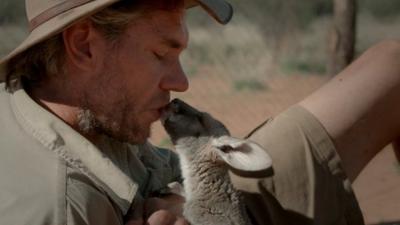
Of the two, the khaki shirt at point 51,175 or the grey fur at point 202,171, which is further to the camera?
the grey fur at point 202,171

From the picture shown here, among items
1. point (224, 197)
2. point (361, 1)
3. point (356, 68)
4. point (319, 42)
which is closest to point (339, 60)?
point (356, 68)

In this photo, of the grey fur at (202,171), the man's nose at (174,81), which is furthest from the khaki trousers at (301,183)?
the man's nose at (174,81)

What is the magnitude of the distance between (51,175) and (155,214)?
0.41 metres

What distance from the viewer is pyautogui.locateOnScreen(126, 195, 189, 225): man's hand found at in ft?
9.87

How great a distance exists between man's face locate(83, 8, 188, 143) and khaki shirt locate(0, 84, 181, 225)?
0.14 metres

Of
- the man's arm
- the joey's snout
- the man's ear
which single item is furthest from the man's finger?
the man's arm

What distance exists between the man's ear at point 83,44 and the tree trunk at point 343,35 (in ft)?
17.7

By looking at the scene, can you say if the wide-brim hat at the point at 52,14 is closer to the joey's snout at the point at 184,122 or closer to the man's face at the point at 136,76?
the man's face at the point at 136,76

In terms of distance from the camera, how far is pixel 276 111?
39.6ft

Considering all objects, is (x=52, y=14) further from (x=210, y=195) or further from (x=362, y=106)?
(x=362, y=106)

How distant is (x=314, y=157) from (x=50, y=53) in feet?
4.22

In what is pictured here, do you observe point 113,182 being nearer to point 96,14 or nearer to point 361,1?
point 96,14

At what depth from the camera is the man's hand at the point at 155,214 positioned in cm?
301

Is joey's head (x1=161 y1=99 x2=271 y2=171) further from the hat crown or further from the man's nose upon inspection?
the hat crown
